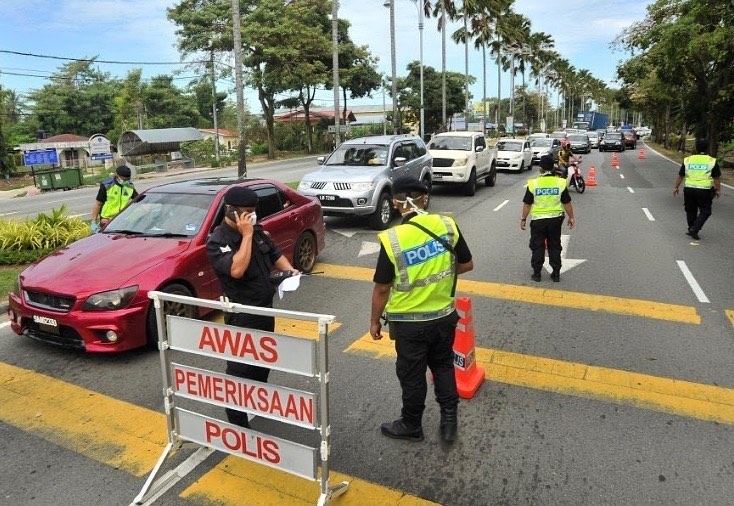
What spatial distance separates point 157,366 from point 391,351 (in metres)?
2.16

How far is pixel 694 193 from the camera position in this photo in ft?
33.0

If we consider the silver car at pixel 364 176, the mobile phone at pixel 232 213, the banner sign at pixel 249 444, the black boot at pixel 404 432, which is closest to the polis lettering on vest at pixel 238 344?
the banner sign at pixel 249 444

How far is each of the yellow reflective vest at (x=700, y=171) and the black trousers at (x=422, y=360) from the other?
832 centimetres

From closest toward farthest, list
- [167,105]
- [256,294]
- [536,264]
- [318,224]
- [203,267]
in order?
[256,294]
[203,267]
[536,264]
[318,224]
[167,105]

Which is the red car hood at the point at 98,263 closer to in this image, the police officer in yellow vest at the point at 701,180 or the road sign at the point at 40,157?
the police officer in yellow vest at the point at 701,180

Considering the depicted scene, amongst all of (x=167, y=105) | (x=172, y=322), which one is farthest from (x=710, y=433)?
(x=167, y=105)

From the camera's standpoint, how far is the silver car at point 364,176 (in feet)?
37.1

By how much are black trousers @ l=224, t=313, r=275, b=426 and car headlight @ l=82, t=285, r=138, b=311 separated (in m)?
1.87

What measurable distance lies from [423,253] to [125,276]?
3.13 meters

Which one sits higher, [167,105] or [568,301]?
[167,105]

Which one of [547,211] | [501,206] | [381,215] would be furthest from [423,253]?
[501,206]

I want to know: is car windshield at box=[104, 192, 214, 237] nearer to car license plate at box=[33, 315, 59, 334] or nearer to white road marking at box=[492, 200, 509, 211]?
car license plate at box=[33, 315, 59, 334]

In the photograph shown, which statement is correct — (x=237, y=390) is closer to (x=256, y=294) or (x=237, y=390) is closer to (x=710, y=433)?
(x=256, y=294)

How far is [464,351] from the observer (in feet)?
14.6
